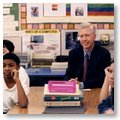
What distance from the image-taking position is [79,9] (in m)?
2.49

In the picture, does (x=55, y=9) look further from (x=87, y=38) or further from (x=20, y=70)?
(x=20, y=70)

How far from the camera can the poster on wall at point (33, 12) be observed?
2.51 meters

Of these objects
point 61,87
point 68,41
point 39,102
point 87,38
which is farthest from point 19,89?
point 87,38

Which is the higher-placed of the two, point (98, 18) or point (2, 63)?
point (98, 18)

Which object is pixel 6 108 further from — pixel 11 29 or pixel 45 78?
pixel 11 29

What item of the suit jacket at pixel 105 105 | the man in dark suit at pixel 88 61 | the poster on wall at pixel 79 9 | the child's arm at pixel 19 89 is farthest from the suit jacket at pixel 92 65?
the child's arm at pixel 19 89

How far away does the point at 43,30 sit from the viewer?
2506 millimetres

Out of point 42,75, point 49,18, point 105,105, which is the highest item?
point 49,18

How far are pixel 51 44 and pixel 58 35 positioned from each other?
0.30 ft

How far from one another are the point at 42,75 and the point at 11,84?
0.26 m

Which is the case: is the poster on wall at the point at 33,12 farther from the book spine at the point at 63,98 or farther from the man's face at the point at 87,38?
the book spine at the point at 63,98

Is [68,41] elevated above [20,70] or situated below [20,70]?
above

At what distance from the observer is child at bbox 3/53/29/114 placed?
8.25ft

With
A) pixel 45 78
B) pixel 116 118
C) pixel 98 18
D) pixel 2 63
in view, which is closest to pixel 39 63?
pixel 45 78
